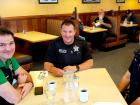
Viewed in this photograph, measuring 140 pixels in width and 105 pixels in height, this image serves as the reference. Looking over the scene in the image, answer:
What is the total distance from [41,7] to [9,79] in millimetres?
4280

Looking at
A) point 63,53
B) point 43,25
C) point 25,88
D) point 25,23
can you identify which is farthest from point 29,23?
point 25,88

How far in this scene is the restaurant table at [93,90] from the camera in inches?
63.7

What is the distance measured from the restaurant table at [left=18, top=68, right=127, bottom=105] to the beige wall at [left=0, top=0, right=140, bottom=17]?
3.36m

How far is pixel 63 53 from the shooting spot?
8.02ft

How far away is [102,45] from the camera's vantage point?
6.26 meters

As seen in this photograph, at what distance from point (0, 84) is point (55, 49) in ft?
3.43

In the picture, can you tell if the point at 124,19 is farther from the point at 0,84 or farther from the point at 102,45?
the point at 0,84

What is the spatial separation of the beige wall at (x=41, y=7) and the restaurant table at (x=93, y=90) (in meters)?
3.36

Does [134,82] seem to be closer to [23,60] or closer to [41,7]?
[23,60]

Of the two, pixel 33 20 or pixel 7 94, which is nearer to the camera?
pixel 7 94

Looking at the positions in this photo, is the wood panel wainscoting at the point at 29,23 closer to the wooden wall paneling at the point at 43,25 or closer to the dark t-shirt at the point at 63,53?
the wooden wall paneling at the point at 43,25

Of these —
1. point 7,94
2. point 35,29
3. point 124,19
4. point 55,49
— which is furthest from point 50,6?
point 7,94

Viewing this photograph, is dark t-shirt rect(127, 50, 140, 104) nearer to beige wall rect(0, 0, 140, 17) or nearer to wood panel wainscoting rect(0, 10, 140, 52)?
wood panel wainscoting rect(0, 10, 140, 52)

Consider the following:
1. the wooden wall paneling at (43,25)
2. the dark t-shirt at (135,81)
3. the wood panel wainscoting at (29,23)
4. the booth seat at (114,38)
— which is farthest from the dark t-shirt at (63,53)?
the booth seat at (114,38)
